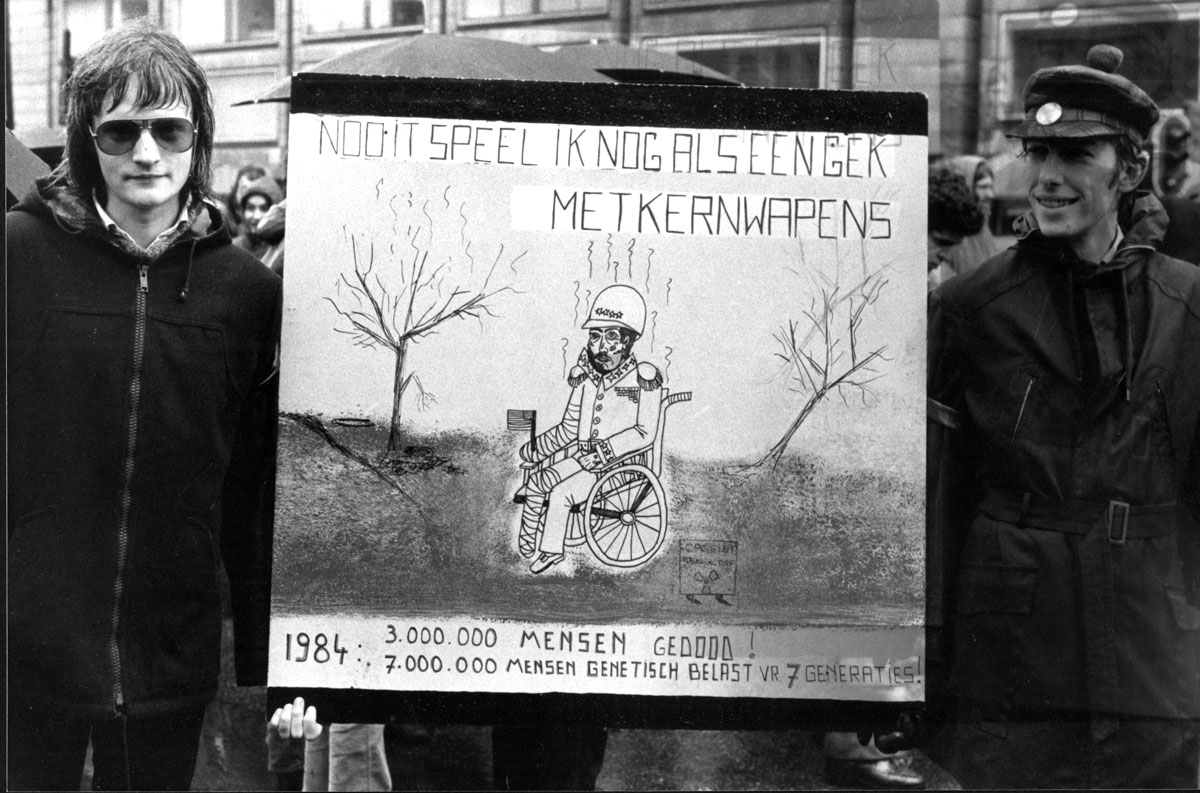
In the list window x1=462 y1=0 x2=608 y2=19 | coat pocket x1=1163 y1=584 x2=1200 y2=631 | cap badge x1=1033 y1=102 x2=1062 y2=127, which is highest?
window x1=462 y1=0 x2=608 y2=19

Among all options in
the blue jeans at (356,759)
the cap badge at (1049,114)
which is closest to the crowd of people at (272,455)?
the cap badge at (1049,114)

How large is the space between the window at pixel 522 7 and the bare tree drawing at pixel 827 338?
1.22 m

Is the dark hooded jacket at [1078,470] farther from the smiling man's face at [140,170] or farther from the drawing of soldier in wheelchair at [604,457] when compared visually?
the smiling man's face at [140,170]

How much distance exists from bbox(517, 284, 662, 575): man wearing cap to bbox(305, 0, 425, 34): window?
1.04 metres

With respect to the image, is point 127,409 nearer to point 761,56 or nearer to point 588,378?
point 588,378

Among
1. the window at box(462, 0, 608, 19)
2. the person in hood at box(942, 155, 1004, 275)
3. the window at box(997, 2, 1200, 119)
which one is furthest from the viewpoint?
the window at box(462, 0, 608, 19)

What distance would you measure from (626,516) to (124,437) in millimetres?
908

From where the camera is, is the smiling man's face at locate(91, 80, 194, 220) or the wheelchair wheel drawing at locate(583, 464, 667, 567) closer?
the smiling man's face at locate(91, 80, 194, 220)

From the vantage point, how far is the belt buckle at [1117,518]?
2.54 m

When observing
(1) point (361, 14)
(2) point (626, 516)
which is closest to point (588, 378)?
(2) point (626, 516)

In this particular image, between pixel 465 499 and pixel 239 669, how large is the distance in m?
0.54

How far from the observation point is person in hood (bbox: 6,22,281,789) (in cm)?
247

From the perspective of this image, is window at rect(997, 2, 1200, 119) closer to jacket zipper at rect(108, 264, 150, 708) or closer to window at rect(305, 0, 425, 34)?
window at rect(305, 0, 425, 34)

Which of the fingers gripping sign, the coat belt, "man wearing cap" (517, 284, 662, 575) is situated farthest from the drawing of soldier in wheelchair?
the coat belt
